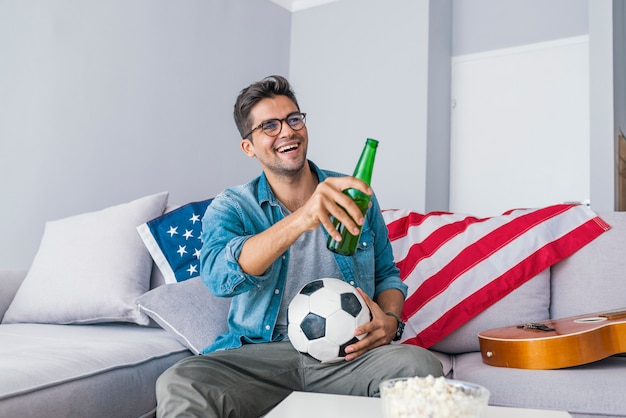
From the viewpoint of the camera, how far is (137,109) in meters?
3.54

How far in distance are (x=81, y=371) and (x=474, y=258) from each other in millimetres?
1227

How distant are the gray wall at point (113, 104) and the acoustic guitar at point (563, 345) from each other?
2.38 meters

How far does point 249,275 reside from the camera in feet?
4.53

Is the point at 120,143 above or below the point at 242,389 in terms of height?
above

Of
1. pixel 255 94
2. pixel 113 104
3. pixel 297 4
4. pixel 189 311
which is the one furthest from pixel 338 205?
pixel 297 4

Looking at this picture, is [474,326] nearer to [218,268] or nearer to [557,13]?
[218,268]

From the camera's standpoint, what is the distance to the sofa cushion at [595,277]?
1.81 metres

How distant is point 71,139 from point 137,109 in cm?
51

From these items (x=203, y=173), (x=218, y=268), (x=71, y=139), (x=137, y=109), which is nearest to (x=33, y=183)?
(x=71, y=139)

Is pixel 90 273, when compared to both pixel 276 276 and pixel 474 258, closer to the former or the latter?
pixel 276 276

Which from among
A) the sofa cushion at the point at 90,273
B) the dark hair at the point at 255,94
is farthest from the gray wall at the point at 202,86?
the dark hair at the point at 255,94

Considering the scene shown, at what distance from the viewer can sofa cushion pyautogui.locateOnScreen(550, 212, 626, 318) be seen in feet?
5.94

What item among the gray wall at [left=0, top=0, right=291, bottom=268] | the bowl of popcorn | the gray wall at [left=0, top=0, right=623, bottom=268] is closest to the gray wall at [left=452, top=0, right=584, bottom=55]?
the gray wall at [left=0, top=0, right=623, bottom=268]

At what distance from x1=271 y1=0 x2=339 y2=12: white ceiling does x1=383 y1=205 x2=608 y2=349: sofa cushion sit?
3.34m
